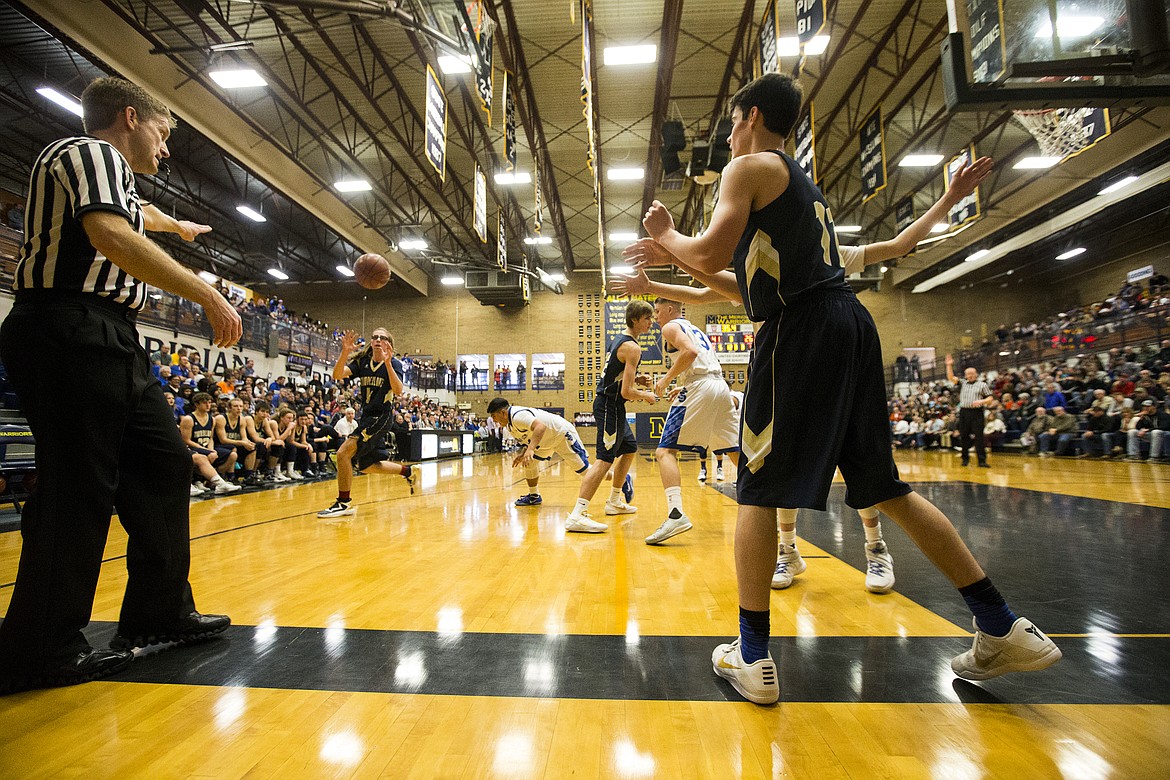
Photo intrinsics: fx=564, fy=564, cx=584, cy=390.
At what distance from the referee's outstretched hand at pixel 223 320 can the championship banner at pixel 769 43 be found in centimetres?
824

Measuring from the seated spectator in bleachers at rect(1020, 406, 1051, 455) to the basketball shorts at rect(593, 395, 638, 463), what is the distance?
45.1 ft

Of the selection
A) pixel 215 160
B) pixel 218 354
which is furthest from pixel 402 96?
pixel 218 354

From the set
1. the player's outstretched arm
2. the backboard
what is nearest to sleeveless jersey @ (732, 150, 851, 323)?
the player's outstretched arm

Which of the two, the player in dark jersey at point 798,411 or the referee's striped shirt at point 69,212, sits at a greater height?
the referee's striped shirt at point 69,212

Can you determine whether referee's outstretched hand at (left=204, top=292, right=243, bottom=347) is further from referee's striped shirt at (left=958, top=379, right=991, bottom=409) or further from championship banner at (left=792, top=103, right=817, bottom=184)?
referee's striped shirt at (left=958, top=379, right=991, bottom=409)

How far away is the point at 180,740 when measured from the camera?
1.35m

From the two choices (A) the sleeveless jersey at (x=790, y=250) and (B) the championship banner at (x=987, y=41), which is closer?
(A) the sleeveless jersey at (x=790, y=250)

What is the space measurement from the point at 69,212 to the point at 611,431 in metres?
3.74

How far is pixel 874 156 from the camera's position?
1066 cm

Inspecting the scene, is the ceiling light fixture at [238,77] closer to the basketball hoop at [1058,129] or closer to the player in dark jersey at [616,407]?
the player in dark jersey at [616,407]

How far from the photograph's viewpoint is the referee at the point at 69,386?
1.63m

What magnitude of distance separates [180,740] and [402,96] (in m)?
14.7

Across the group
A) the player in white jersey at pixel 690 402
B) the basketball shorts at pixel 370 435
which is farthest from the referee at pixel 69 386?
the basketball shorts at pixel 370 435

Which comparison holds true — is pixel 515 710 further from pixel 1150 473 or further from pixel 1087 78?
pixel 1150 473
